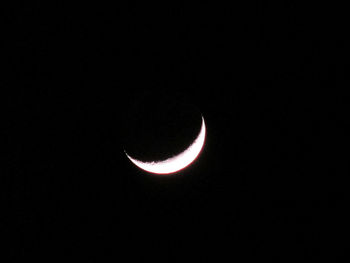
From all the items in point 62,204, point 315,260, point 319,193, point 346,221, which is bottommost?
point 315,260

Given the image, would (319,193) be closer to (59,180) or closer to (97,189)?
(97,189)

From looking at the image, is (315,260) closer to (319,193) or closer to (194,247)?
(319,193)

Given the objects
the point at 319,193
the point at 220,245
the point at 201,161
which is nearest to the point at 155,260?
the point at 220,245

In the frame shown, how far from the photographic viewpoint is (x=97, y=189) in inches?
138

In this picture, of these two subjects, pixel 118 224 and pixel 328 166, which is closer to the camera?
pixel 328 166

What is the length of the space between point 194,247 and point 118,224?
3.11 ft

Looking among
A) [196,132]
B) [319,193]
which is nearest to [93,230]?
[196,132]

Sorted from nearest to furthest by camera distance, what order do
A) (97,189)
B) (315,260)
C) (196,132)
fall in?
(196,132)
(315,260)
(97,189)

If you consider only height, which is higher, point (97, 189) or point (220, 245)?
point (97, 189)

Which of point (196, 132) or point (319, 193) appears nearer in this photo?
point (196, 132)

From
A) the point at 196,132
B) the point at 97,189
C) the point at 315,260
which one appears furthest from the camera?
the point at 97,189

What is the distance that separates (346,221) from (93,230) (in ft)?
9.26

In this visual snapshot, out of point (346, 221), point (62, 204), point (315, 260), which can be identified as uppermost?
point (62, 204)

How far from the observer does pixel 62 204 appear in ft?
11.4
